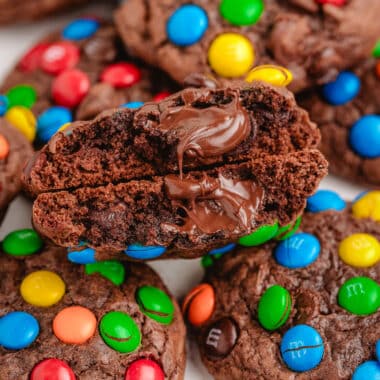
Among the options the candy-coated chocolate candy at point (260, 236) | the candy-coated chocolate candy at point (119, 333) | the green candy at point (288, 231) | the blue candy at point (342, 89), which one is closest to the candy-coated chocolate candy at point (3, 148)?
the candy-coated chocolate candy at point (119, 333)

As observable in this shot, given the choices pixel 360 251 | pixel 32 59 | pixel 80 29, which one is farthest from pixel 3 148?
pixel 360 251

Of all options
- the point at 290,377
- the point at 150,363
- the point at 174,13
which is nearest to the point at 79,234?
the point at 150,363

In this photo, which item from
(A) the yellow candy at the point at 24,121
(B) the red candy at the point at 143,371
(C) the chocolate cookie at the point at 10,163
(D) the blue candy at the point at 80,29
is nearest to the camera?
(B) the red candy at the point at 143,371

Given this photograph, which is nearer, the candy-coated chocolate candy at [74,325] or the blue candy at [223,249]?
the candy-coated chocolate candy at [74,325]

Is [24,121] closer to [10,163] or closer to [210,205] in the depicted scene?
[10,163]

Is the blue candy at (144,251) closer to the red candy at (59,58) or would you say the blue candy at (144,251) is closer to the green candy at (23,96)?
the green candy at (23,96)

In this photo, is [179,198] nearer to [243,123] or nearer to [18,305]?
[243,123]
